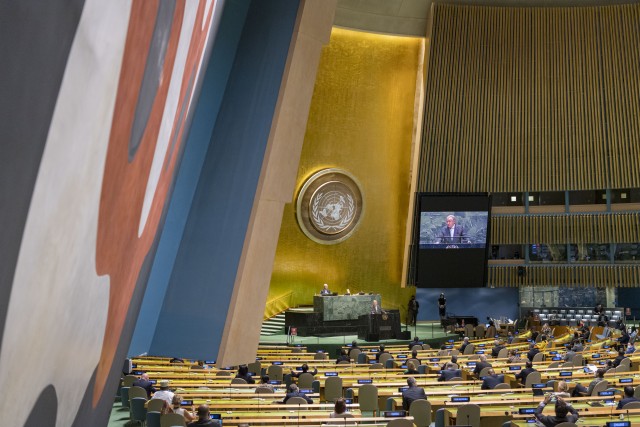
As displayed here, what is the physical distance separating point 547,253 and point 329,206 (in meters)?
8.33

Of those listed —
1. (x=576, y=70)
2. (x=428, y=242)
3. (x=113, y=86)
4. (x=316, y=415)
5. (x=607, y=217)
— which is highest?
(x=576, y=70)

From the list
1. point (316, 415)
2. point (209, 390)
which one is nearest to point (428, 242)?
point (209, 390)

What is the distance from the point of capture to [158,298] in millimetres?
7836

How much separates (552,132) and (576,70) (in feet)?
7.76

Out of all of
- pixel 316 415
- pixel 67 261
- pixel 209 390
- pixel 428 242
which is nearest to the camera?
pixel 67 261

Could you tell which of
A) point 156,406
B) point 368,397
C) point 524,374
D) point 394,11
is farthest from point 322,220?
point 156,406

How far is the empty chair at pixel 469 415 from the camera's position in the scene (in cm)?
868

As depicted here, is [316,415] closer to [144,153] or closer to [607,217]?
[144,153]

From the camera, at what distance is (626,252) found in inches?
1028

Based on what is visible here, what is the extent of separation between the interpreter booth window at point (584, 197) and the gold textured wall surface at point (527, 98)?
11.9ft

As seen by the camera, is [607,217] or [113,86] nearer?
[113,86]

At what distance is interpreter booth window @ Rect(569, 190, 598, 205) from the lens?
28719mm

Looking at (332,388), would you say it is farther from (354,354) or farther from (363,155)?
(363,155)

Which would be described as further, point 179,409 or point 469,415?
point 469,415
